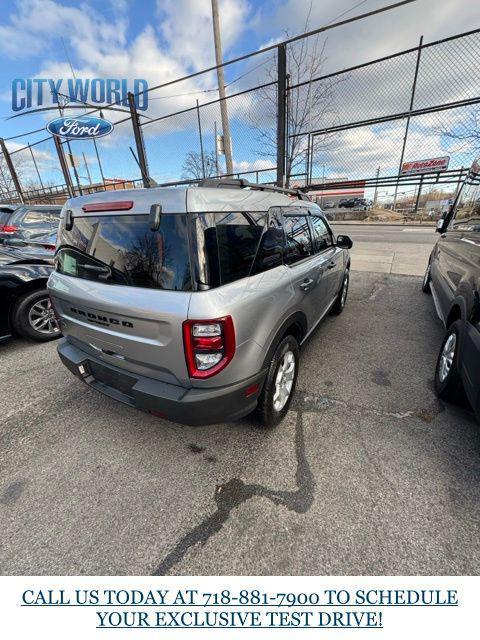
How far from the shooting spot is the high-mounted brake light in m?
1.92

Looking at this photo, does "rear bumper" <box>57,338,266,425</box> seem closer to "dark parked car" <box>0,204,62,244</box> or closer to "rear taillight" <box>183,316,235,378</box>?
"rear taillight" <box>183,316,235,378</box>

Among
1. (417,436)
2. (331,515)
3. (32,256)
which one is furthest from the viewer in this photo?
(32,256)

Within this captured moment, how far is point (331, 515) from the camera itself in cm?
180

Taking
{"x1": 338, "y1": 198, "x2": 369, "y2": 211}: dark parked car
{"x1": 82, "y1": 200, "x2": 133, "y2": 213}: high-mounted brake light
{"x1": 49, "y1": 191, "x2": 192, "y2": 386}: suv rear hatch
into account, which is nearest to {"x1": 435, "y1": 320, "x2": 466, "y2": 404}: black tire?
{"x1": 49, "y1": 191, "x2": 192, "y2": 386}: suv rear hatch

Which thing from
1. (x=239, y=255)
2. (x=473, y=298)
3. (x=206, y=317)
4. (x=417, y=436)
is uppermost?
(x=239, y=255)

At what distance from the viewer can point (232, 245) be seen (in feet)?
6.24

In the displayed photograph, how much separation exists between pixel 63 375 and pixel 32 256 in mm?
2173

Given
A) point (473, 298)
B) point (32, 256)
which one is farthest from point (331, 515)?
point (32, 256)

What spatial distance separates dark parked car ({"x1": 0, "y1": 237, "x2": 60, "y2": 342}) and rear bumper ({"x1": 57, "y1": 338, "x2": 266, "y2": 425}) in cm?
251

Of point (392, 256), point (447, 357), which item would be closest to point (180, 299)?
point (447, 357)

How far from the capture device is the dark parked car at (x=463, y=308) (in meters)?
2.19

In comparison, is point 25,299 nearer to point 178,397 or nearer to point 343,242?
point 178,397

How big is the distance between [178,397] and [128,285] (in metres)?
0.80
